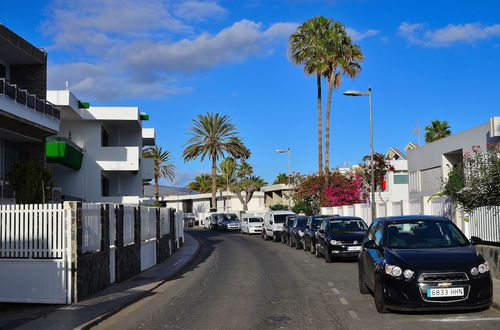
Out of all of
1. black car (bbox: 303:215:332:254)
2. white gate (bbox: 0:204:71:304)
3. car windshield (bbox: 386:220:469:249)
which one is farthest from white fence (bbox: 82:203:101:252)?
black car (bbox: 303:215:332:254)

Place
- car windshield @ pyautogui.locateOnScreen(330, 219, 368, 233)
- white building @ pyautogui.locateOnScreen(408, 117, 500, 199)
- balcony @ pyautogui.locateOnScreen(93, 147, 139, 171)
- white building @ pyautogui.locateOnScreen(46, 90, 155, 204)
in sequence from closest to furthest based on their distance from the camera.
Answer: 1. car windshield @ pyautogui.locateOnScreen(330, 219, 368, 233)
2. white building @ pyautogui.locateOnScreen(408, 117, 500, 199)
3. white building @ pyautogui.locateOnScreen(46, 90, 155, 204)
4. balcony @ pyautogui.locateOnScreen(93, 147, 139, 171)

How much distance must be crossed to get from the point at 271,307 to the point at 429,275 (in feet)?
10.5

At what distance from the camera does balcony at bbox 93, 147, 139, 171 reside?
125ft

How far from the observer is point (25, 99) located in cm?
2242

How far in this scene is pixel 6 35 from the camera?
856 inches

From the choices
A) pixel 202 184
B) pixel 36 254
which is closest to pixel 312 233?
pixel 36 254

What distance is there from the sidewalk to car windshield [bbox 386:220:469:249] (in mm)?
5274

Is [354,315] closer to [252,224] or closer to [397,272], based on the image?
[397,272]

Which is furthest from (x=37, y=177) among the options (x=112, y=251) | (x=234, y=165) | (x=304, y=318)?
(x=234, y=165)

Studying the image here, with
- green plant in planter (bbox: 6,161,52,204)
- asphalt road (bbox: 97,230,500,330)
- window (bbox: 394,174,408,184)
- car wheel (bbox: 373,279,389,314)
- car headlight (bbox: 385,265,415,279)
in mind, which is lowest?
asphalt road (bbox: 97,230,500,330)

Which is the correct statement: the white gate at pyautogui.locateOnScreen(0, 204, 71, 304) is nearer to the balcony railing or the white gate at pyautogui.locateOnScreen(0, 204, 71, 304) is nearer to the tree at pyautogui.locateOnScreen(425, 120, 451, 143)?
the balcony railing

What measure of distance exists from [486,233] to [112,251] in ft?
32.8

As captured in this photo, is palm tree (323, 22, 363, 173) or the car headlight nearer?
the car headlight

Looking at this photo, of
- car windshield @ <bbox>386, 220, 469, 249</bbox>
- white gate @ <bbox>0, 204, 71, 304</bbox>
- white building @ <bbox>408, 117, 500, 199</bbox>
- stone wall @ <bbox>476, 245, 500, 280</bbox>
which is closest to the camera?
car windshield @ <bbox>386, 220, 469, 249</bbox>
